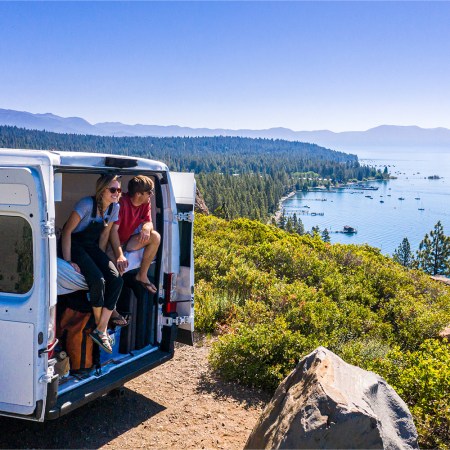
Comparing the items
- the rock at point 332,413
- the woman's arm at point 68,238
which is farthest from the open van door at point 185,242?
the rock at point 332,413

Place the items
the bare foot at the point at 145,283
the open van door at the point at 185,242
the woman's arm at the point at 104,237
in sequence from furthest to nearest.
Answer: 1. the open van door at the point at 185,242
2. the bare foot at the point at 145,283
3. the woman's arm at the point at 104,237

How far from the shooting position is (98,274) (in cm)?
434

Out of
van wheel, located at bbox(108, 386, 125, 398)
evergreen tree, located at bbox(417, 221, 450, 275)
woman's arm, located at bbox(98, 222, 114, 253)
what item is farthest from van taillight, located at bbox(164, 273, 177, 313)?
evergreen tree, located at bbox(417, 221, 450, 275)

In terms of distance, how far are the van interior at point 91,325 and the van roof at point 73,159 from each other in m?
0.16

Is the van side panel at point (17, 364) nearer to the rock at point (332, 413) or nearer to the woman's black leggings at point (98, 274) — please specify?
the woman's black leggings at point (98, 274)

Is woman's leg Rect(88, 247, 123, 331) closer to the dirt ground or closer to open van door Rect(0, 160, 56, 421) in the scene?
open van door Rect(0, 160, 56, 421)

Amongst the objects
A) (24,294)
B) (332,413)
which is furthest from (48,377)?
(332,413)

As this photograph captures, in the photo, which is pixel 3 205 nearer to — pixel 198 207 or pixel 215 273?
pixel 215 273

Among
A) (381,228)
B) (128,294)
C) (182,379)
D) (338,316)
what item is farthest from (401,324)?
(381,228)

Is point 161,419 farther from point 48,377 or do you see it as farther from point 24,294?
point 24,294

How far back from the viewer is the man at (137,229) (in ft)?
16.3

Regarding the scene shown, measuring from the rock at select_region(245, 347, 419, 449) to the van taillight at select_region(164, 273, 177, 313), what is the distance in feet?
5.81

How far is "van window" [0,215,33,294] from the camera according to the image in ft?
11.8

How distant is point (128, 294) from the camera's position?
5363 mm
